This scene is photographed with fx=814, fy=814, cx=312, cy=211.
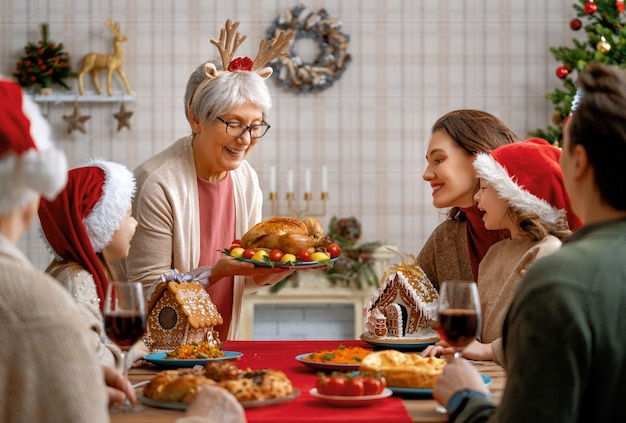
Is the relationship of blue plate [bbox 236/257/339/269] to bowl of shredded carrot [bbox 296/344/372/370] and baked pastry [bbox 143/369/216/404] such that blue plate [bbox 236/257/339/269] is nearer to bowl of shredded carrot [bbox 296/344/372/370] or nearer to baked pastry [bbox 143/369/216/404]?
bowl of shredded carrot [bbox 296/344/372/370]

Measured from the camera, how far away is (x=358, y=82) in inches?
260

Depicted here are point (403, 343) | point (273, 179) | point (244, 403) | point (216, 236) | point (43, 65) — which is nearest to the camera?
point (244, 403)

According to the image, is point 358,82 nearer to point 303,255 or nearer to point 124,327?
point 303,255

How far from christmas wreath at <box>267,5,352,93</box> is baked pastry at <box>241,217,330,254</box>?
3.57 metres

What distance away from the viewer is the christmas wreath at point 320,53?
650 cm

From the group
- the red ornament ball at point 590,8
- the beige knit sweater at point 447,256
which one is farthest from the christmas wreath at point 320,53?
the beige knit sweater at point 447,256

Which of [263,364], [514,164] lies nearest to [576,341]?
[263,364]

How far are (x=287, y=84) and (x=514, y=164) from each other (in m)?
4.07

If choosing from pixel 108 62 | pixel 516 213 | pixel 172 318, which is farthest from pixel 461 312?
pixel 108 62

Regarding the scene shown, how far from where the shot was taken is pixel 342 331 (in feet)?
21.1

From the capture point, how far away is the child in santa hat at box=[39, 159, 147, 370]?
7.27 feet

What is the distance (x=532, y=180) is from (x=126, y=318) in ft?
4.69

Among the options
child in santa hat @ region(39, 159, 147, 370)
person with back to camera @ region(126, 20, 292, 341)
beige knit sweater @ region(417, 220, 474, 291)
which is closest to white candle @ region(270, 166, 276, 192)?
person with back to camera @ region(126, 20, 292, 341)

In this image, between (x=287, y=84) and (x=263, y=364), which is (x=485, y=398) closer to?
(x=263, y=364)
